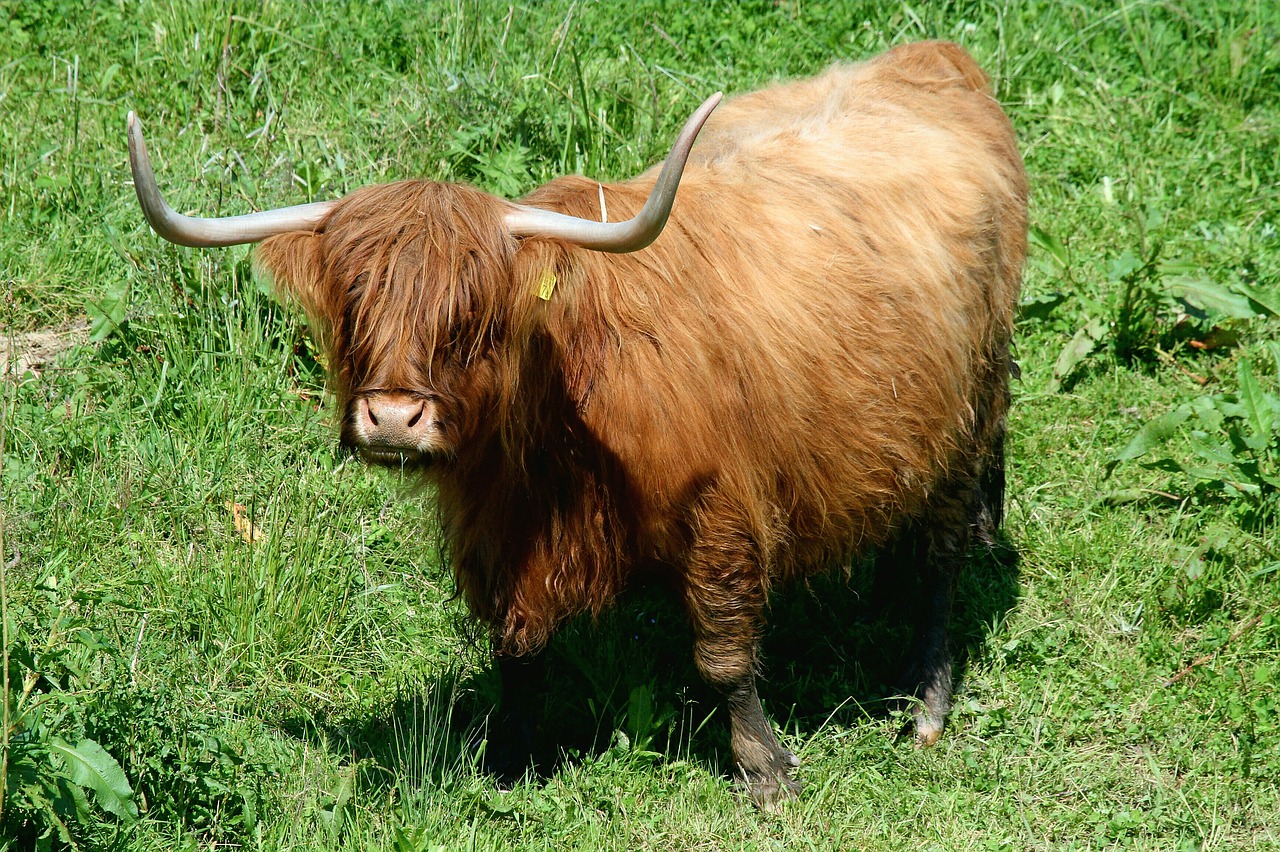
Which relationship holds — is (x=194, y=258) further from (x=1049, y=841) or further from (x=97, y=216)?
(x=1049, y=841)

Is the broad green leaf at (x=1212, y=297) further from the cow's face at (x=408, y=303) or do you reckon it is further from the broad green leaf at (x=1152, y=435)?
the cow's face at (x=408, y=303)

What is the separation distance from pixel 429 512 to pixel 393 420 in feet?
3.58

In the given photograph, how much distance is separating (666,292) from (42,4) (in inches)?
203

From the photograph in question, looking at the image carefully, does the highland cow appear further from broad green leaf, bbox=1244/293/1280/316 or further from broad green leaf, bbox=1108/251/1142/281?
broad green leaf, bbox=1244/293/1280/316

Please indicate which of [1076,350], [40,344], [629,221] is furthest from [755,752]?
[40,344]

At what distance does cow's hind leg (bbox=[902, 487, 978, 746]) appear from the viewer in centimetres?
440

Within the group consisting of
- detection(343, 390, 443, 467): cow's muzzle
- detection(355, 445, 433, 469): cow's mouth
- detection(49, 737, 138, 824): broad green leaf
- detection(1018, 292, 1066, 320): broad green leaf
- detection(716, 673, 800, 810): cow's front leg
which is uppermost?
detection(343, 390, 443, 467): cow's muzzle

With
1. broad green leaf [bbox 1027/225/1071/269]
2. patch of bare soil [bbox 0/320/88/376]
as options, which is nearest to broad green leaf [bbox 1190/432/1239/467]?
broad green leaf [bbox 1027/225/1071/269]

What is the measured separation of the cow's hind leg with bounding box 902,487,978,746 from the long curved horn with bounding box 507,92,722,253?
1948mm

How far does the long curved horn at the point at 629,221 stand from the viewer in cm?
268

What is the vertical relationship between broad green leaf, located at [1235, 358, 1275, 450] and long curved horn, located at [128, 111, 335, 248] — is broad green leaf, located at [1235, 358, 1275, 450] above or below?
below

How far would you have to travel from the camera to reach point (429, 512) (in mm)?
3934

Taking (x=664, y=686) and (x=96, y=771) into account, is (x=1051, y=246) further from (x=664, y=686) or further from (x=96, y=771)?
(x=96, y=771)

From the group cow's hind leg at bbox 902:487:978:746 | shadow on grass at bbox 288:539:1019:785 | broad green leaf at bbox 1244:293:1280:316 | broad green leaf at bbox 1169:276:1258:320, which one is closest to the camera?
shadow on grass at bbox 288:539:1019:785
